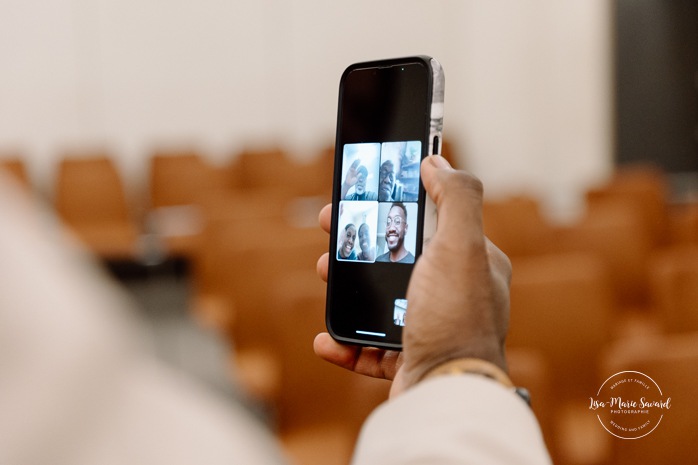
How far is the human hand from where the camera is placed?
1.51 feet

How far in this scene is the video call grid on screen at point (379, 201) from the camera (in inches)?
19.3

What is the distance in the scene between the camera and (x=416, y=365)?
1.53ft

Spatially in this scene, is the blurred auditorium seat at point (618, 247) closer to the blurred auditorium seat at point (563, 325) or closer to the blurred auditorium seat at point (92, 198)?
the blurred auditorium seat at point (563, 325)

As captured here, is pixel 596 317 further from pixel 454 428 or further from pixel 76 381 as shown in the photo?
pixel 76 381

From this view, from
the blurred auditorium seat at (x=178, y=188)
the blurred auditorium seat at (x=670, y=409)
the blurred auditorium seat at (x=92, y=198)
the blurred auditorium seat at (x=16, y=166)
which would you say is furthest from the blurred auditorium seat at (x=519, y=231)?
the blurred auditorium seat at (x=16, y=166)

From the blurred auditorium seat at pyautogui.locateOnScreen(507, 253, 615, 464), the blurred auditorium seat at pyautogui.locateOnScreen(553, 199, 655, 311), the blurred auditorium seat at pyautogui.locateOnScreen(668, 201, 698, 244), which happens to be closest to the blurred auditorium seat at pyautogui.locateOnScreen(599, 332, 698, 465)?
the blurred auditorium seat at pyautogui.locateOnScreen(507, 253, 615, 464)

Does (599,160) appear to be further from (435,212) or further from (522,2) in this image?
(435,212)

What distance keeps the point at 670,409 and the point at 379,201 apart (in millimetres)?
347

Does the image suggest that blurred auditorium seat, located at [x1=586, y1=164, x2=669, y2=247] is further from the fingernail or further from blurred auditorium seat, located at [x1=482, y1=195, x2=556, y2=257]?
the fingernail

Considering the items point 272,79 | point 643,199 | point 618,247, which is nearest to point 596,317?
point 618,247

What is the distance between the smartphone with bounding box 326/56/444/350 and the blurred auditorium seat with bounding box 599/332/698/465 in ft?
0.91

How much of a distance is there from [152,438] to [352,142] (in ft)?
1.11

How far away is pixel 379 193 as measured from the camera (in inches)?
19.6

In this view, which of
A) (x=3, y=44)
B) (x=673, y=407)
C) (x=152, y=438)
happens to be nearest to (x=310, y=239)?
(x=673, y=407)
